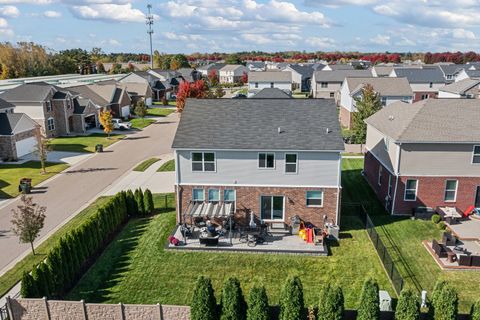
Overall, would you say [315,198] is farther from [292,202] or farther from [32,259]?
[32,259]

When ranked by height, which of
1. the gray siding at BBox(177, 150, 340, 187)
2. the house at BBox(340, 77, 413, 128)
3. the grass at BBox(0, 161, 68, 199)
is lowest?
the grass at BBox(0, 161, 68, 199)

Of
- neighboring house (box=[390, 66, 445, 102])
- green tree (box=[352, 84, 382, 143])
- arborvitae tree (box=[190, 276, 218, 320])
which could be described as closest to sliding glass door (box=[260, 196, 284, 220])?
arborvitae tree (box=[190, 276, 218, 320])

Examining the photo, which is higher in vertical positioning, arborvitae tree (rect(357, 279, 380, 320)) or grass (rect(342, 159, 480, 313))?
arborvitae tree (rect(357, 279, 380, 320))

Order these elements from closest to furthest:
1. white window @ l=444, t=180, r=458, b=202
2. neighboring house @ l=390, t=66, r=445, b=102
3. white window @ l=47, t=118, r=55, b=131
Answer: white window @ l=444, t=180, r=458, b=202 → white window @ l=47, t=118, r=55, b=131 → neighboring house @ l=390, t=66, r=445, b=102

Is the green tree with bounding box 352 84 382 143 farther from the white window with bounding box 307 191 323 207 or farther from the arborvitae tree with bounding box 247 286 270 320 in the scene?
the arborvitae tree with bounding box 247 286 270 320

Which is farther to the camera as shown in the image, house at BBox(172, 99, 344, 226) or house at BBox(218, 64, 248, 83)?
house at BBox(218, 64, 248, 83)

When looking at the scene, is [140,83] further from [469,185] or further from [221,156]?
[469,185]

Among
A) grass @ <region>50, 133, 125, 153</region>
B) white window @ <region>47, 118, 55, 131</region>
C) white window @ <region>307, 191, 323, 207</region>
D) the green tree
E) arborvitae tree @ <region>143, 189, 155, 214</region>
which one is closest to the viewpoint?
white window @ <region>307, 191, 323, 207</region>
